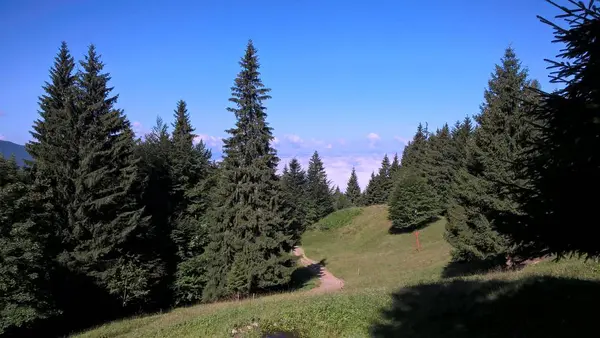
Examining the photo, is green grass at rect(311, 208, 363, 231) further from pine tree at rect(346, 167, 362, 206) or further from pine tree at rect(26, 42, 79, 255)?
pine tree at rect(26, 42, 79, 255)

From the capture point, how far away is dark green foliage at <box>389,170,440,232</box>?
176 feet

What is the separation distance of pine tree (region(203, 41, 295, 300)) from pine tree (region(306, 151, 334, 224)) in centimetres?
5151

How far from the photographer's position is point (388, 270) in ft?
122

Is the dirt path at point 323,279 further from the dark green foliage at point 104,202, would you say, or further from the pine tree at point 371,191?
the pine tree at point 371,191

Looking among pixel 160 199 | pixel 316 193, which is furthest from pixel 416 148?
pixel 160 199

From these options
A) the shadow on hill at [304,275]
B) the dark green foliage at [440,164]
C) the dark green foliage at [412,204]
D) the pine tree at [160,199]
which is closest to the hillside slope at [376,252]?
the dark green foliage at [412,204]

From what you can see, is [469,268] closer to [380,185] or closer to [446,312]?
[446,312]

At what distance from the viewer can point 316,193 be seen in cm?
9219

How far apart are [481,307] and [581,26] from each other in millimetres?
7313

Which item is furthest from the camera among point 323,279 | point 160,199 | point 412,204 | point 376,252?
point 412,204

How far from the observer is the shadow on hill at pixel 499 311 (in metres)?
7.99

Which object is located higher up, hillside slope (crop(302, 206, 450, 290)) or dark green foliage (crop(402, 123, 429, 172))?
dark green foliage (crop(402, 123, 429, 172))

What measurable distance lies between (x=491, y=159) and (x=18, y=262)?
24777 mm

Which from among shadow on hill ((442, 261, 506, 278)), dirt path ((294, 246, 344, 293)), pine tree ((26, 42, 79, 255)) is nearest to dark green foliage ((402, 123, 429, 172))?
dirt path ((294, 246, 344, 293))
